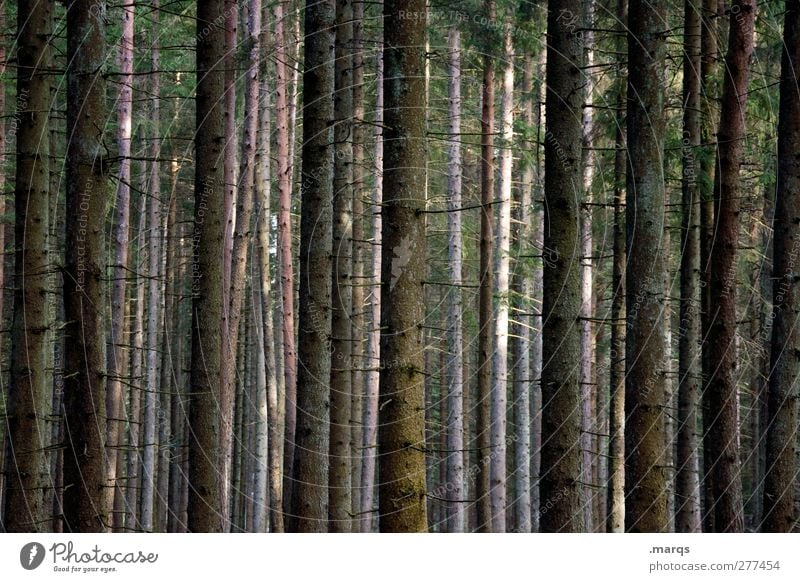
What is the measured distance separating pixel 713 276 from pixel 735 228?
654mm

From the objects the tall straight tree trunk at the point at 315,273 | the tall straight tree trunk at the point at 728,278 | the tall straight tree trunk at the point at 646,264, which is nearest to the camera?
the tall straight tree trunk at the point at 646,264

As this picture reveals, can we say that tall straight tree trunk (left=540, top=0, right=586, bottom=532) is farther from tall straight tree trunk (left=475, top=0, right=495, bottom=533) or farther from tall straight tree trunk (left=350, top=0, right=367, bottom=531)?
tall straight tree trunk (left=475, top=0, right=495, bottom=533)

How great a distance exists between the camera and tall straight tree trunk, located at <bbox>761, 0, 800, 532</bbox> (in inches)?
480

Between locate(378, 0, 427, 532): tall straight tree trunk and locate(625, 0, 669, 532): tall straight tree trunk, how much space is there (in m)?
2.74

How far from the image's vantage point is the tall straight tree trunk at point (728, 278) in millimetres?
13281

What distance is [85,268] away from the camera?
36.0 ft

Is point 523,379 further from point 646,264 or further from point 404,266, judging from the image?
point 404,266

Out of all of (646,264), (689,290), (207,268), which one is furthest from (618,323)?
(207,268)

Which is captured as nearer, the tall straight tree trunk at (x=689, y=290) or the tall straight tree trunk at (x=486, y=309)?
the tall straight tree trunk at (x=689, y=290)

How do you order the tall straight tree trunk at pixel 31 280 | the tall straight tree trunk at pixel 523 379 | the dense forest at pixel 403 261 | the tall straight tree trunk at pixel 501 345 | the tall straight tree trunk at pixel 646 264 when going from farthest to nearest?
the tall straight tree trunk at pixel 523 379 → the tall straight tree trunk at pixel 501 345 → the tall straight tree trunk at pixel 31 280 → the tall straight tree trunk at pixel 646 264 → the dense forest at pixel 403 261

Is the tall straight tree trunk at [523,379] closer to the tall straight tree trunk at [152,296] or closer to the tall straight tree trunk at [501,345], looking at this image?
the tall straight tree trunk at [501,345]
